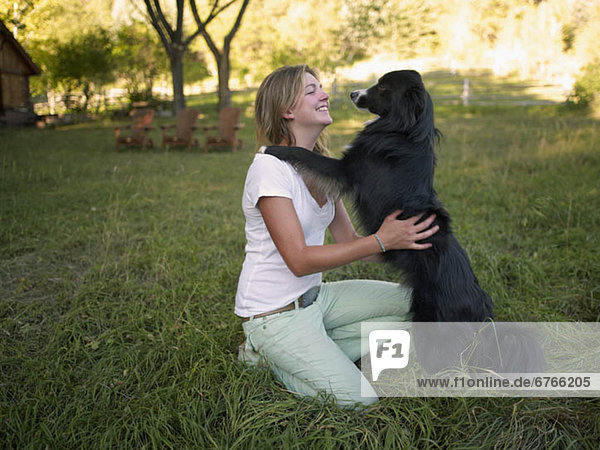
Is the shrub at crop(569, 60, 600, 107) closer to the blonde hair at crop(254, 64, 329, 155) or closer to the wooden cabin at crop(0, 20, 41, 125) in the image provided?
the blonde hair at crop(254, 64, 329, 155)

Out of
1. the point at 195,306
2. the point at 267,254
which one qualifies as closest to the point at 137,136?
the point at 195,306

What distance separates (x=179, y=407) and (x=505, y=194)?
13.4ft

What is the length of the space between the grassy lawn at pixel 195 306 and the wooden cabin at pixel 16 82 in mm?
10380

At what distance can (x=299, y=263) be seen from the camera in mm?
1766

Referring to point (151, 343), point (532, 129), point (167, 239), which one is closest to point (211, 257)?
point (167, 239)

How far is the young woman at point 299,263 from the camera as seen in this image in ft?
5.80

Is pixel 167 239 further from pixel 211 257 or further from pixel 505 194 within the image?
pixel 505 194

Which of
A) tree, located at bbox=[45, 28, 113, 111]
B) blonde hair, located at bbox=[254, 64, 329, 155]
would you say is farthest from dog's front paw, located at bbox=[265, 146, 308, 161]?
tree, located at bbox=[45, 28, 113, 111]

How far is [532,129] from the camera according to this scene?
878cm

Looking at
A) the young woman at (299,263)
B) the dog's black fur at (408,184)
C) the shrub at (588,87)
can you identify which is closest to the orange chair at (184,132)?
the young woman at (299,263)

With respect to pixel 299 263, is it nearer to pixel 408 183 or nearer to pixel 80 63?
pixel 408 183

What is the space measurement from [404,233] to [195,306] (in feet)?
4.77

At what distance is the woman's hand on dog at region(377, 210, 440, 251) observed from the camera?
1.75 metres

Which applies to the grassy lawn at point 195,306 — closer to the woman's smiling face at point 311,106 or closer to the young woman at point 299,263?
the young woman at point 299,263
